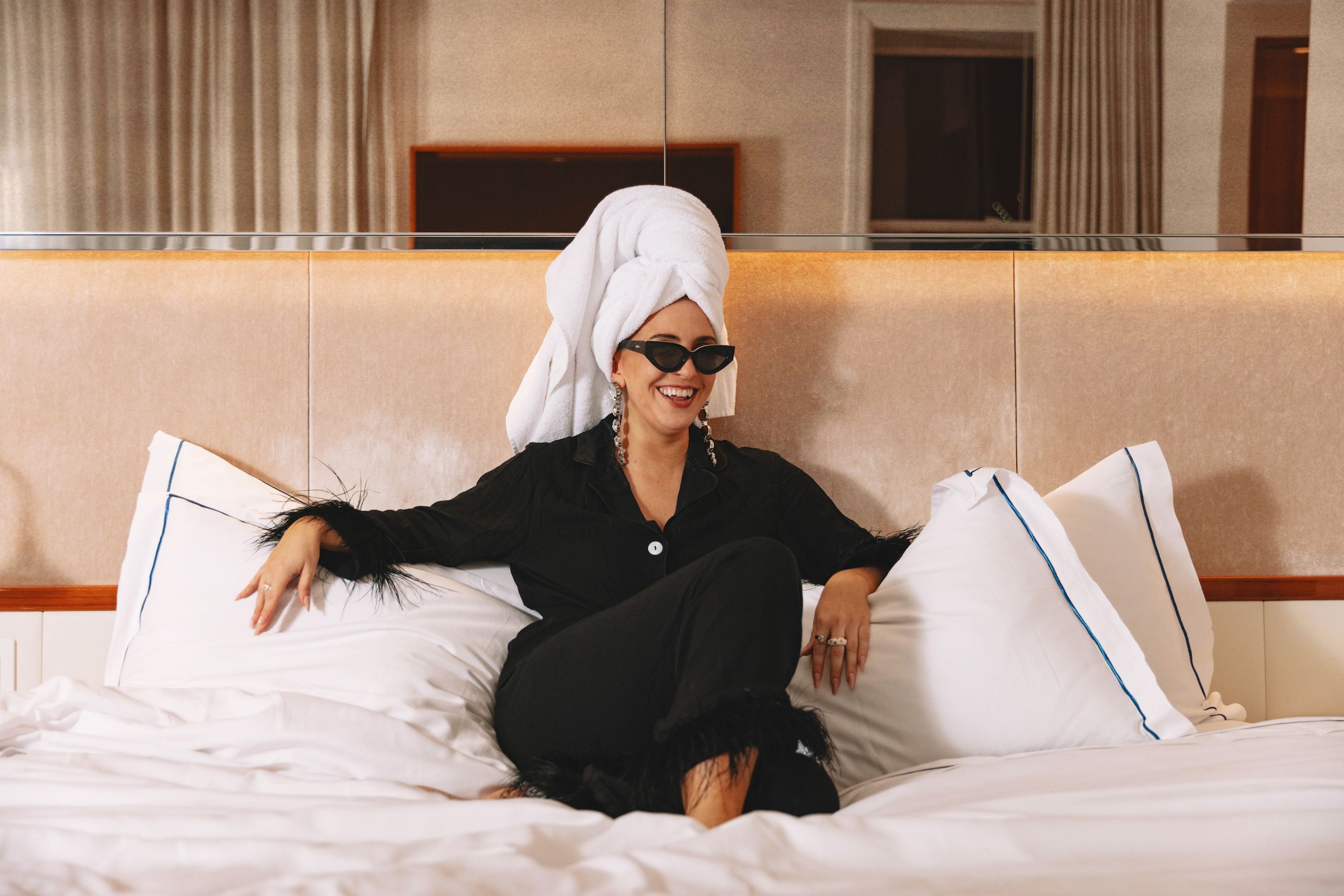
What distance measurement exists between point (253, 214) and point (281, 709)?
1156 millimetres

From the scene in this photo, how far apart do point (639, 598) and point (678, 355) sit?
54 cm

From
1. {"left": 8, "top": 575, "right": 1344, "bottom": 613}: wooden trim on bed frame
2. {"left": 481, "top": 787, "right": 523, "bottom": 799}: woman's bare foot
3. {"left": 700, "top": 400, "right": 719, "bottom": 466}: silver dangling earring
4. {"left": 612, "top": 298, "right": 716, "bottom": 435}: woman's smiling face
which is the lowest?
{"left": 481, "top": 787, "right": 523, "bottom": 799}: woman's bare foot

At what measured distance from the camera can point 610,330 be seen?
176 cm

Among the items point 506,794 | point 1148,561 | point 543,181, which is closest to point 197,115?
point 543,181

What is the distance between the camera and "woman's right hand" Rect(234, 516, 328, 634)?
148 centimetres

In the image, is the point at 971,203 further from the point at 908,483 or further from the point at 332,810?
the point at 332,810

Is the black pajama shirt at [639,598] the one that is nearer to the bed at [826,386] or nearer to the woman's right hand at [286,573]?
the woman's right hand at [286,573]

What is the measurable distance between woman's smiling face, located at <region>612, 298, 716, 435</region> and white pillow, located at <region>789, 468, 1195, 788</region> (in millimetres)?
513

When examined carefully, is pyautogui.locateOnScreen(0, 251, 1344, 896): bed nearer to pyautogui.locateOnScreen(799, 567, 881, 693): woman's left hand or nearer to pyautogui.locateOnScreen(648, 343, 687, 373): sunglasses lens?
pyautogui.locateOnScreen(648, 343, 687, 373): sunglasses lens

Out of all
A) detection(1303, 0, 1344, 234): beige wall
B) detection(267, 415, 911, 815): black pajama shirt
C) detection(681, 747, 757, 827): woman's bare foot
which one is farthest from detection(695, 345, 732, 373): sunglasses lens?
detection(1303, 0, 1344, 234): beige wall

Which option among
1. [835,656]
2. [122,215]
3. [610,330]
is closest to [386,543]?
[610,330]

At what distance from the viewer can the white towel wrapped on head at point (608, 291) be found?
68.6 inches

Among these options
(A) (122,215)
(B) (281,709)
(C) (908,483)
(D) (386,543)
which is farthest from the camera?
(C) (908,483)

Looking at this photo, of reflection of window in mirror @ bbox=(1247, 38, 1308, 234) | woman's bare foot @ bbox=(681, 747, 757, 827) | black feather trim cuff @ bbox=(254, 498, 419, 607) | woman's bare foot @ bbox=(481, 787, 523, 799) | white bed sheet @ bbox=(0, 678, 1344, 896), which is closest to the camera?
white bed sheet @ bbox=(0, 678, 1344, 896)
